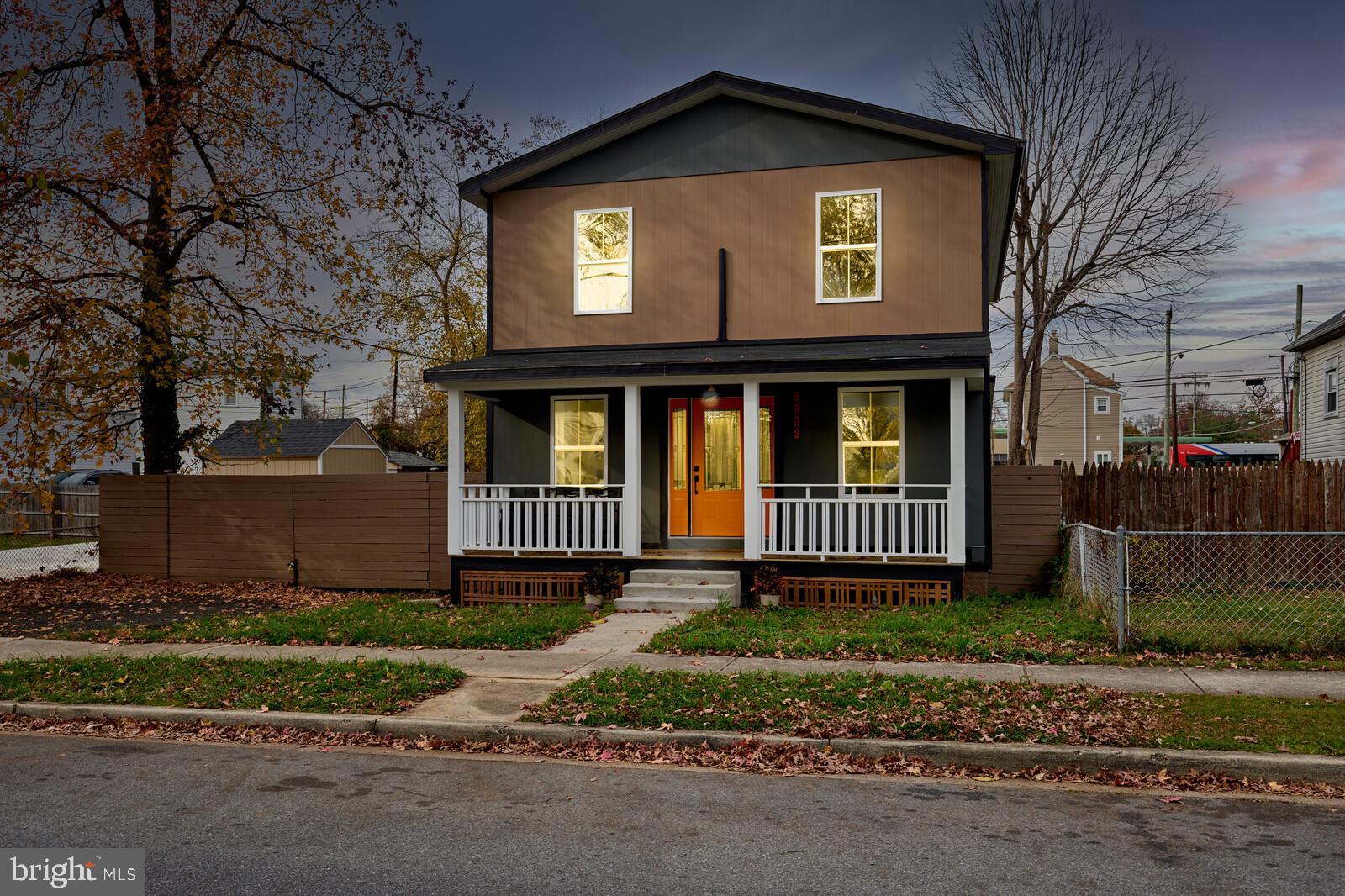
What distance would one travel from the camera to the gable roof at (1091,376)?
180 ft

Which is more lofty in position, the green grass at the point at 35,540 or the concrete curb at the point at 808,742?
the concrete curb at the point at 808,742

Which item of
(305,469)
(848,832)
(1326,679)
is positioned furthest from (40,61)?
(305,469)

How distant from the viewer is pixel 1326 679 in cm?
815

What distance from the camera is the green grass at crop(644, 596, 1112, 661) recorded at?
371 inches

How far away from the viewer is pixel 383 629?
11.1 metres

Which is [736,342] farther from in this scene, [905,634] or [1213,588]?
[1213,588]

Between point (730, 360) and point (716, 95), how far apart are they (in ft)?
15.4

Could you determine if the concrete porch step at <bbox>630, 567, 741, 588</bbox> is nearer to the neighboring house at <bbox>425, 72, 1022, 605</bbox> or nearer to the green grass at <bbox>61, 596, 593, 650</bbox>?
the neighboring house at <bbox>425, 72, 1022, 605</bbox>

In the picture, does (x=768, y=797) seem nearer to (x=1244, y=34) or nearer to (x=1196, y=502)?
(x=1196, y=502)

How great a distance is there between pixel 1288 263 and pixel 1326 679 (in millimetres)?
35997

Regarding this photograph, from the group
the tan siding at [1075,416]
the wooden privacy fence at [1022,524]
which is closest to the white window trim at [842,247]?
the wooden privacy fence at [1022,524]

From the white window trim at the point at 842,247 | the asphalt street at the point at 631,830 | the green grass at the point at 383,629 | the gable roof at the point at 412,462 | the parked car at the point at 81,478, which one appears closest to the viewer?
the asphalt street at the point at 631,830

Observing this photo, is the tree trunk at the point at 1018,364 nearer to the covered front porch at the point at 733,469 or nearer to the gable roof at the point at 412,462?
the covered front porch at the point at 733,469

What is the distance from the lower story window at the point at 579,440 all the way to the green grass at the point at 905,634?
4.13m
